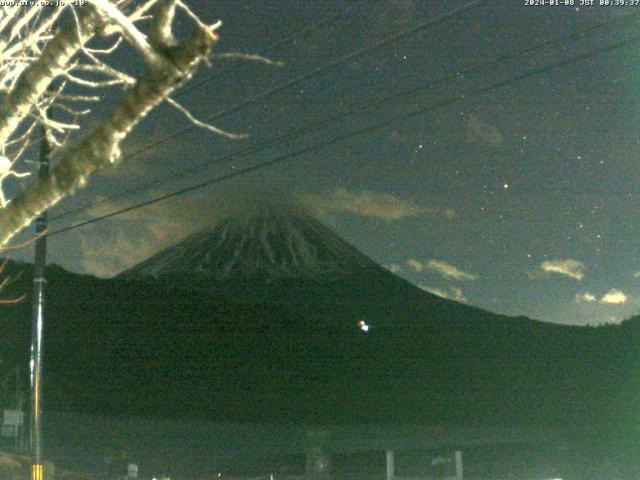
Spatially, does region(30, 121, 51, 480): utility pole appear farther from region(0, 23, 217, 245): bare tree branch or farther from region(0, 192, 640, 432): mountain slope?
region(0, 192, 640, 432): mountain slope

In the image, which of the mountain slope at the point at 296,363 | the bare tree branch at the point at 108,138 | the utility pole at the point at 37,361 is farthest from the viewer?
the mountain slope at the point at 296,363

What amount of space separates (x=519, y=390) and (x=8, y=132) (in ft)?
274

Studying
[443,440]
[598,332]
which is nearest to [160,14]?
[443,440]

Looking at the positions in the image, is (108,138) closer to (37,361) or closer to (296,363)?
(37,361)

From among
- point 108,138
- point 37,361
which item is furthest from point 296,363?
point 108,138

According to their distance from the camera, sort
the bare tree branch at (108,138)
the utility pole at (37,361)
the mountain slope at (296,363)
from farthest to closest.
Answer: the mountain slope at (296,363) → the utility pole at (37,361) → the bare tree branch at (108,138)

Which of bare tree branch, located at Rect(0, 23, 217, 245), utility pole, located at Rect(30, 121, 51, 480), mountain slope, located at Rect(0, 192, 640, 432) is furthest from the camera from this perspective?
mountain slope, located at Rect(0, 192, 640, 432)

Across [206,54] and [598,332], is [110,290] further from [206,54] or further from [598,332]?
[206,54]

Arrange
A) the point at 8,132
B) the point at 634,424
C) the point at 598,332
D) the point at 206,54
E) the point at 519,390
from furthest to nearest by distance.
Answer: the point at 598,332
the point at 519,390
the point at 634,424
the point at 8,132
the point at 206,54

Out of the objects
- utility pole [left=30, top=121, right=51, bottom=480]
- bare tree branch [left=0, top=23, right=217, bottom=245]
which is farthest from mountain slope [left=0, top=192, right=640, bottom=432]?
bare tree branch [left=0, top=23, right=217, bottom=245]

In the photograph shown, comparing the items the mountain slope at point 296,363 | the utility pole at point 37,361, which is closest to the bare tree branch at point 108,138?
the utility pole at point 37,361

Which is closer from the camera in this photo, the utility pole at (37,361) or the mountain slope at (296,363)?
the utility pole at (37,361)

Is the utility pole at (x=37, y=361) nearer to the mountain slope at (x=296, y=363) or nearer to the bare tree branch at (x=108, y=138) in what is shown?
the bare tree branch at (x=108, y=138)

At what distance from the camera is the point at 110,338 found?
86.9 metres
